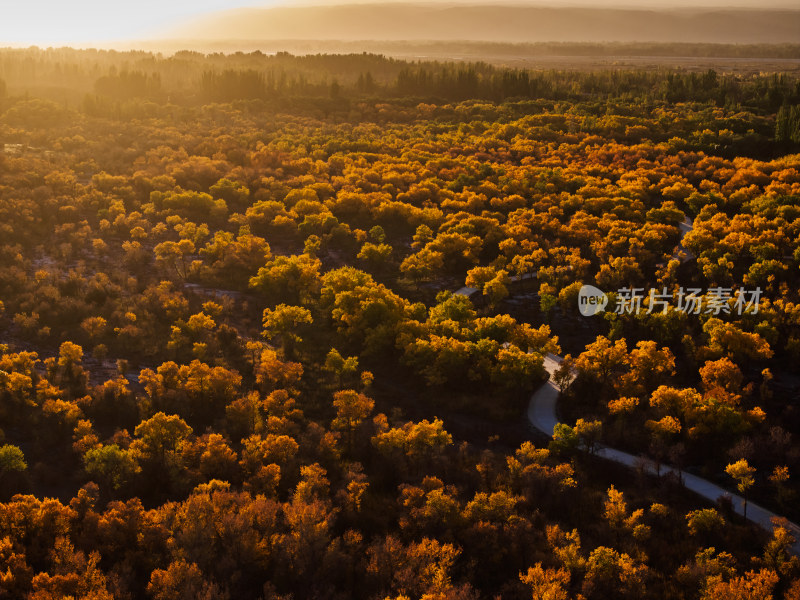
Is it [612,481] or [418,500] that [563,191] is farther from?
[418,500]

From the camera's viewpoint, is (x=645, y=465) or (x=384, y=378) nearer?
(x=645, y=465)

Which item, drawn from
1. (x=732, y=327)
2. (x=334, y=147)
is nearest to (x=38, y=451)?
(x=732, y=327)

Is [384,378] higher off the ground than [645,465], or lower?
higher

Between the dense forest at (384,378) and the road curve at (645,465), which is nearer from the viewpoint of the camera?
the dense forest at (384,378)

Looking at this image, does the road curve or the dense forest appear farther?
the road curve
